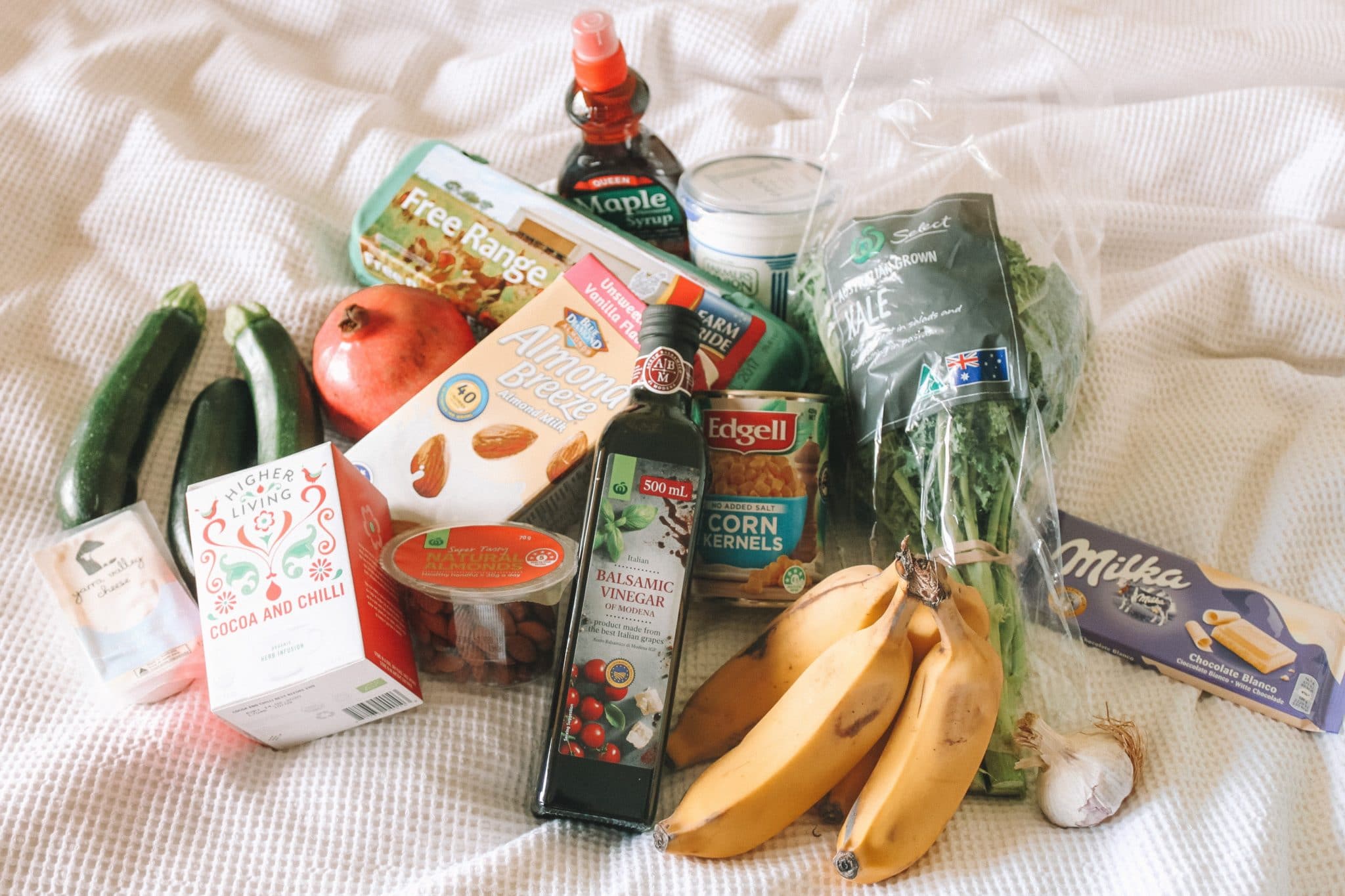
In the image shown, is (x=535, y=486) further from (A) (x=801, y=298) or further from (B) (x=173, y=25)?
(B) (x=173, y=25)

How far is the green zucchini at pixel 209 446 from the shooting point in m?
0.94

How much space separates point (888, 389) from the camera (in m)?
0.89

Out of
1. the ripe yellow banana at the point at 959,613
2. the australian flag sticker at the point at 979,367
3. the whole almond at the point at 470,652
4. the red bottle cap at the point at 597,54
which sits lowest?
the whole almond at the point at 470,652

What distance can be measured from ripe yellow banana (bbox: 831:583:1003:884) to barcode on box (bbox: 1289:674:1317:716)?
0.29 meters

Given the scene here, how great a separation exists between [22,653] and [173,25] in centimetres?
89

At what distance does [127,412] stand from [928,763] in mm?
816

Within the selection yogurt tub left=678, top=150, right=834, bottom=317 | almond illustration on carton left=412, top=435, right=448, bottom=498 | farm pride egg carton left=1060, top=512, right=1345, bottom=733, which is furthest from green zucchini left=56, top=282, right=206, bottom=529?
farm pride egg carton left=1060, top=512, right=1345, bottom=733

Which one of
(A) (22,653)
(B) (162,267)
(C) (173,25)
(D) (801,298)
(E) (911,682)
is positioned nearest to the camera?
(E) (911,682)

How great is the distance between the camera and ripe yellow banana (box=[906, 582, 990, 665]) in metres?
0.73

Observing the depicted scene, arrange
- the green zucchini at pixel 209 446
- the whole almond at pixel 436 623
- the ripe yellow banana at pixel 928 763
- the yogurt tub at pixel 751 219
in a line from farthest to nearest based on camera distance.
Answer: the yogurt tub at pixel 751 219 < the green zucchini at pixel 209 446 < the whole almond at pixel 436 623 < the ripe yellow banana at pixel 928 763

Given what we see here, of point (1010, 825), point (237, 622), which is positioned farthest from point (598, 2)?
point (1010, 825)

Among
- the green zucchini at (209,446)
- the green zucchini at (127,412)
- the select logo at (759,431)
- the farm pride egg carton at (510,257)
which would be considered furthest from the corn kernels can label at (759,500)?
the green zucchini at (127,412)

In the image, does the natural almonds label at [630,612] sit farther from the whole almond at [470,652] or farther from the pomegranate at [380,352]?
the pomegranate at [380,352]

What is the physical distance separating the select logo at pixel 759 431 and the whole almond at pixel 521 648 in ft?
0.79
